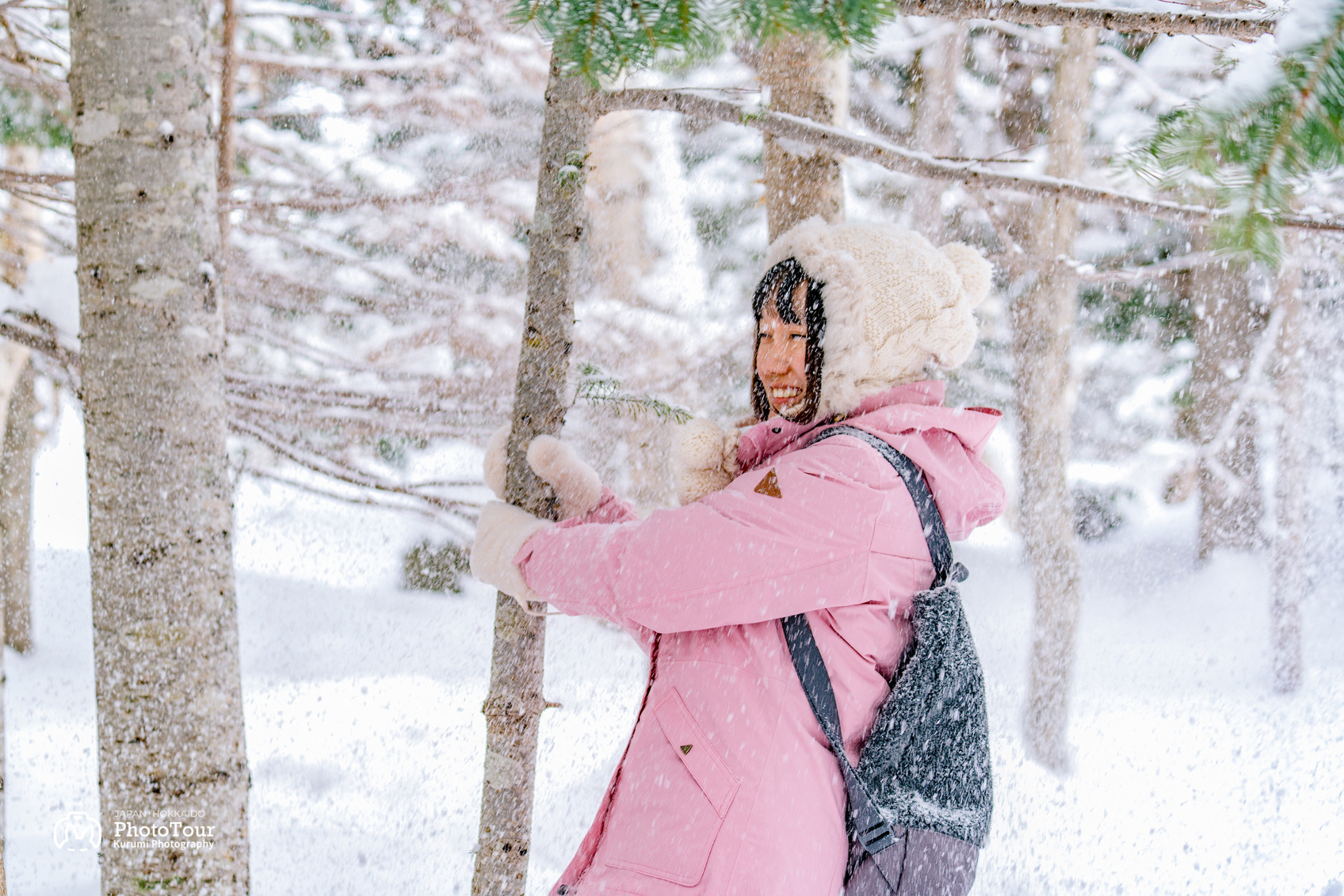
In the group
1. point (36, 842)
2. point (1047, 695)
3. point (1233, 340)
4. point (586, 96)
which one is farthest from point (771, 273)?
point (1233, 340)

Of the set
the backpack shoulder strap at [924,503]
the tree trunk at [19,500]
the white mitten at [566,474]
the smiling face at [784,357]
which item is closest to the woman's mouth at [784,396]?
the smiling face at [784,357]

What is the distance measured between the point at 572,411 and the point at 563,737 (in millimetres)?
2004

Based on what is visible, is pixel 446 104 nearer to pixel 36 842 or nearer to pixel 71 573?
pixel 36 842

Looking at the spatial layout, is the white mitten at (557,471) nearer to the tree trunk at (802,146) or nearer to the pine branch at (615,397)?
the pine branch at (615,397)

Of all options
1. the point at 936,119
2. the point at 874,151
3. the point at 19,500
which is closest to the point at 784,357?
the point at 874,151

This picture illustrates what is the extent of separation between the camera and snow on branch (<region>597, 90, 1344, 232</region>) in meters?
1.67

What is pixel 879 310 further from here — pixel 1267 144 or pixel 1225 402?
pixel 1225 402

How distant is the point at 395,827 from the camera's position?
364 centimetres

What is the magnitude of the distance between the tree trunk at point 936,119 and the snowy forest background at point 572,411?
3 cm

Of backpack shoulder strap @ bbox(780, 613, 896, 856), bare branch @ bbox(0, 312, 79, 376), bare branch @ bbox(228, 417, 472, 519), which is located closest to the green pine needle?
backpack shoulder strap @ bbox(780, 613, 896, 856)

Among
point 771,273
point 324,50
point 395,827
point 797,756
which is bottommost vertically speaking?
point 395,827

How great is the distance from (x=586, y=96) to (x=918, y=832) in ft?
4.87

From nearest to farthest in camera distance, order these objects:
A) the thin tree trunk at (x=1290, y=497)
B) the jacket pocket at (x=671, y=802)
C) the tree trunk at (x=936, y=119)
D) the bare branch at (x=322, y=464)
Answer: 1. the jacket pocket at (x=671, y=802)
2. the bare branch at (x=322, y=464)
3. the tree trunk at (x=936, y=119)
4. the thin tree trunk at (x=1290, y=497)

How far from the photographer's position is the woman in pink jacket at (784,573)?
1.24m
